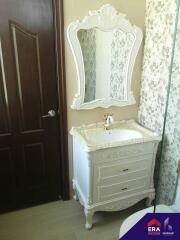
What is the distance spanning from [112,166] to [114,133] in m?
0.40

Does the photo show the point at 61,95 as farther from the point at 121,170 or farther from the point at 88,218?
the point at 88,218

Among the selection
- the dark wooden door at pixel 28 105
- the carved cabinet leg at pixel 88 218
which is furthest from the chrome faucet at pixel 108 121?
the carved cabinet leg at pixel 88 218

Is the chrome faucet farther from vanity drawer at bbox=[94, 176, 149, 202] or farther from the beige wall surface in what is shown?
vanity drawer at bbox=[94, 176, 149, 202]

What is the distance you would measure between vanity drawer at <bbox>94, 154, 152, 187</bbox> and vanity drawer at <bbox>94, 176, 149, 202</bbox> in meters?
0.04

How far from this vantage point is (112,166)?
183 centimetres

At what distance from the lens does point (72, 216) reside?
2107 mm

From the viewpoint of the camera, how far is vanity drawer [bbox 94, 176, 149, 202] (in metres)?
1.88

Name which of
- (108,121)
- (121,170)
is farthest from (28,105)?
(121,170)

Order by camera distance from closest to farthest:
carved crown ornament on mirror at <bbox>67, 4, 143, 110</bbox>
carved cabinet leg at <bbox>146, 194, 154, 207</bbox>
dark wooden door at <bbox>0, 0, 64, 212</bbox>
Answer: dark wooden door at <bbox>0, 0, 64, 212</bbox> < carved crown ornament on mirror at <bbox>67, 4, 143, 110</bbox> < carved cabinet leg at <bbox>146, 194, 154, 207</bbox>

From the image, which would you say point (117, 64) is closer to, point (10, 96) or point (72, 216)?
point (10, 96)

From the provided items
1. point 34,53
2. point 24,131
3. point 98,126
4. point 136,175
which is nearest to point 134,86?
point 98,126

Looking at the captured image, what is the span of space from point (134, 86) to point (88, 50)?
0.60 metres

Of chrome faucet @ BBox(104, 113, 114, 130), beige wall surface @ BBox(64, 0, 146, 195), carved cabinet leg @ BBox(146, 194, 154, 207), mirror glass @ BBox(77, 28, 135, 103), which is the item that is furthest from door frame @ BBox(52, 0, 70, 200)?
carved cabinet leg @ BBox(146, 194, 154, 207)

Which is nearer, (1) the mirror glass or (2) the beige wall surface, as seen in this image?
(2) the beige wall surface
